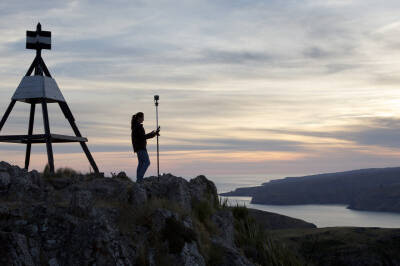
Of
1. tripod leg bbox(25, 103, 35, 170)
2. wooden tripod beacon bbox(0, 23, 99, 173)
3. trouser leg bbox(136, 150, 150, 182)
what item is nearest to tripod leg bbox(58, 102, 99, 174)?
wooden tripod beacon bbox(0, 23, 99, 173)

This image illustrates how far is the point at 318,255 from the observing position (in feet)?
151

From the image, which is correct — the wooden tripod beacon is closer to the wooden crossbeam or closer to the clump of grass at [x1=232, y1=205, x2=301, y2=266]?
the wooden crossbeam

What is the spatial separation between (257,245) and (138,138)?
570 centimetres

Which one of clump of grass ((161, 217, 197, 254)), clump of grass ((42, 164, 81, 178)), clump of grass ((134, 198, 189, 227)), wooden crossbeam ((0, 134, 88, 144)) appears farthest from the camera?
wooden crossbeam ((0, 134, 88, 144))

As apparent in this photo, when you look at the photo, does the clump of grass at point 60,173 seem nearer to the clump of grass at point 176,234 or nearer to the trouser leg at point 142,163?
the trouser leg at point 142,163

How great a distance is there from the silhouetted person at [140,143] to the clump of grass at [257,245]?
169 inches

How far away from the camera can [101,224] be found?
1116 centimetres

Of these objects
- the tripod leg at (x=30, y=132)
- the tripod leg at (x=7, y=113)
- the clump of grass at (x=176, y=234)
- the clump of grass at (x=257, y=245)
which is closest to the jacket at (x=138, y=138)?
the clump of grass at (x=176, y=234)

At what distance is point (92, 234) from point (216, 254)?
12.6 ft

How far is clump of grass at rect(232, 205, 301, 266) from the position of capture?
16.0 metres

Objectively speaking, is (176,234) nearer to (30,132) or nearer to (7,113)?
(30,132)

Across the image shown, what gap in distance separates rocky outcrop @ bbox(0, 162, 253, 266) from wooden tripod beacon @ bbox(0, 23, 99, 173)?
2078 millimetres

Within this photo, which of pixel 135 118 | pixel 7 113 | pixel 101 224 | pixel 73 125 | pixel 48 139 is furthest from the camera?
pixel 73 125

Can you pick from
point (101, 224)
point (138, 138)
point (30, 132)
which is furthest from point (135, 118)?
point (101, 224)
